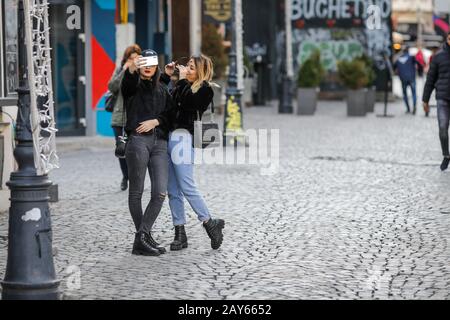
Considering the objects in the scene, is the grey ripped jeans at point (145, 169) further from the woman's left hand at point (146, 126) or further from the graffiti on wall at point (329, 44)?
the graffiti on wall at point (329, 44)

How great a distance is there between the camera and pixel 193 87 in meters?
9.82

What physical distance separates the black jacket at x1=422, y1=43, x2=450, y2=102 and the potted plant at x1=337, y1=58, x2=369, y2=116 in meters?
15.1

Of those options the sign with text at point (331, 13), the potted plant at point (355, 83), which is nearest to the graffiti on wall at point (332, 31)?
the sign with text at point (331, 13)

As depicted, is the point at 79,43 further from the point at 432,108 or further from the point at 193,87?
the point at 432,108

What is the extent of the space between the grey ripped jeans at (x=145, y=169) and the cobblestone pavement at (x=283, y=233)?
0.33m

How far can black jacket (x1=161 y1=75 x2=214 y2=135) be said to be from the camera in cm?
978

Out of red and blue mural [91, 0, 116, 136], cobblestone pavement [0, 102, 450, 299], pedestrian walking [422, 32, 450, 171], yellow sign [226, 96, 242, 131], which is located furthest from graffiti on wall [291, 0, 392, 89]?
pedestrian walking [422, 32, 450, 171]

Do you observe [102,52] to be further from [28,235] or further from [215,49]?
[28,235]

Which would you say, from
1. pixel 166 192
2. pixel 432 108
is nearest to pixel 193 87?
pixel 166 192

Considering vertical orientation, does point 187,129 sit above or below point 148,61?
below

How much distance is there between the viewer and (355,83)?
32.2 m

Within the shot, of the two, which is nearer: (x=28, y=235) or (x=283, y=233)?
(x=28, y=235)

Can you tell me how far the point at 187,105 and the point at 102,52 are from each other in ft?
39.4

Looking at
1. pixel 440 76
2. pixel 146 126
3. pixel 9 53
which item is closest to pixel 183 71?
pixel 146 126
